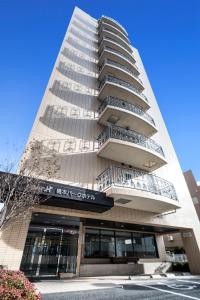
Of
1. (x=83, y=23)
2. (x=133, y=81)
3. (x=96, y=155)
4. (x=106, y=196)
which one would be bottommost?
(x=106, y=196)

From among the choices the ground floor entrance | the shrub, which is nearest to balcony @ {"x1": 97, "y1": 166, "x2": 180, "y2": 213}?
the ground floor entrance

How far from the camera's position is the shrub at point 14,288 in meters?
3.31

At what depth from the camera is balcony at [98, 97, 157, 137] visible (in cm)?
1319

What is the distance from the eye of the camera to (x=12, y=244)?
7383 millimetres

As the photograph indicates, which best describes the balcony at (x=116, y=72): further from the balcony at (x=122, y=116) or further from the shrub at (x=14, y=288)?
the shrub at (x=14, y=288)

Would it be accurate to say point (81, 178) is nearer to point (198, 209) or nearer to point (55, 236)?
point (55, 236)

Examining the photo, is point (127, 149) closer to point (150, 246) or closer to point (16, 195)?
point (16, 195)

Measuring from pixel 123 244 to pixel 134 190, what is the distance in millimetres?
7041

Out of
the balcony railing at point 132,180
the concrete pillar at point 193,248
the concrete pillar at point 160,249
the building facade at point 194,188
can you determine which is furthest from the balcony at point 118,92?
the building facade at point 194,188

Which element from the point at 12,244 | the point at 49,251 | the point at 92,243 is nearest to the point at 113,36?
the point at 92,243

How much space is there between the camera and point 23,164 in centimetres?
903

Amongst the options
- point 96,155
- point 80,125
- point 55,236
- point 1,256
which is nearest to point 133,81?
point 80,125

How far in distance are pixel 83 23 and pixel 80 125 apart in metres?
19.1

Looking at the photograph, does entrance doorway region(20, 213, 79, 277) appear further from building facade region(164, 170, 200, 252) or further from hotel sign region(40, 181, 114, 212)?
building facade region(164, 170, 200, 252)
